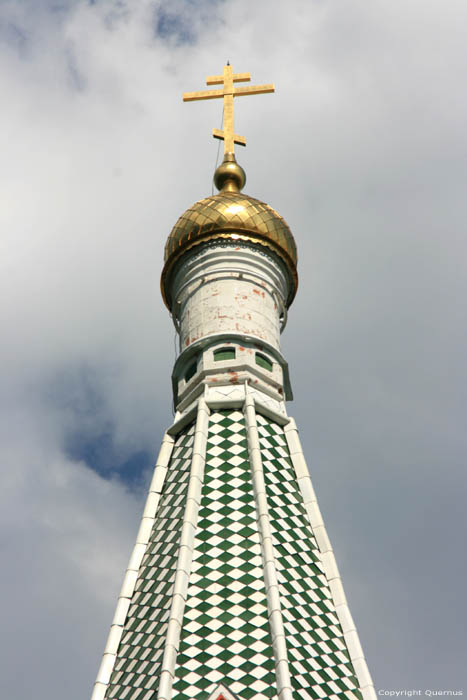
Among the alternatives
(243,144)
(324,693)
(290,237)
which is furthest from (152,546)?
(243,144)

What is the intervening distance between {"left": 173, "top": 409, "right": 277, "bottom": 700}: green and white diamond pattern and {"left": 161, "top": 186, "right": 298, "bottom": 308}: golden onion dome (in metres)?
3.29

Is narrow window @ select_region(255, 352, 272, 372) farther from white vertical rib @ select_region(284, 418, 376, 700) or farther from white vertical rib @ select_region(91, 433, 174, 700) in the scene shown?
white vertical rib @ select_region(91, 433, 174, 700)

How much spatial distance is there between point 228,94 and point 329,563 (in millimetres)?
7916

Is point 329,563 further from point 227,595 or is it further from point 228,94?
point 228,94

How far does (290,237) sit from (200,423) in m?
3.75

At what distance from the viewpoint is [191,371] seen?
1527 cm

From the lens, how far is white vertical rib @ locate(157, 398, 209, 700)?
36.3ft

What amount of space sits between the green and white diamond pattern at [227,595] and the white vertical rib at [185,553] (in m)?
0.07

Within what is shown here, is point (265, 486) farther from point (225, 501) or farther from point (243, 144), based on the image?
point (243, 144)

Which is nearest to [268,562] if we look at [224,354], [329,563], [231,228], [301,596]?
[301,596]

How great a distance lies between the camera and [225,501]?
13102 mm

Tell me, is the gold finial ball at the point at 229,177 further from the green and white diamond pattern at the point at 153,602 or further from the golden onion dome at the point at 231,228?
the green and white diamond pattern at the point at 153,602

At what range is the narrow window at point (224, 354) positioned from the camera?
49.1 feet

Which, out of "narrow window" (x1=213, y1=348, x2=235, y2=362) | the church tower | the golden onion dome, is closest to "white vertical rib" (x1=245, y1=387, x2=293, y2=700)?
the church tower
